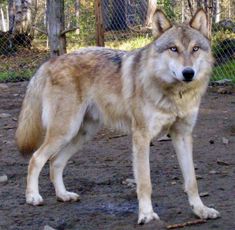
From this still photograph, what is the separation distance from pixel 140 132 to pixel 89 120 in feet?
2.95

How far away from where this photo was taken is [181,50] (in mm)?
3762

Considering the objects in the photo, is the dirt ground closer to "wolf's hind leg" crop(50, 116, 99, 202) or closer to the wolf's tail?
"wolf's hind leg" crop(50, 116, 99, 202)

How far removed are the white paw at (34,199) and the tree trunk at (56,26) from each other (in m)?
3.90

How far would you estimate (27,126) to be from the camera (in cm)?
480

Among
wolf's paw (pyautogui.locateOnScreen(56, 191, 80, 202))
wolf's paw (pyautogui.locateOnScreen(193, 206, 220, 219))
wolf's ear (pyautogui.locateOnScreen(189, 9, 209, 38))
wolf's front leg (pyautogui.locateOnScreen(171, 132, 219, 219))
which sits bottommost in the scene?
wolf's paw (pyautogui.locateOnScreen(56, 191, 80, 202))

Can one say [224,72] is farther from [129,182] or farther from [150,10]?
[129,182]

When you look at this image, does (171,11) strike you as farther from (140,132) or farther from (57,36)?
(140,132)

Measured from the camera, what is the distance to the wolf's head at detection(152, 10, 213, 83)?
371 centimetres

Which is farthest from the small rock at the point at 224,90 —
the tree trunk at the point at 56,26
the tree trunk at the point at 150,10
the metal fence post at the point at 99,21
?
the tree trunk at the point at 150,10

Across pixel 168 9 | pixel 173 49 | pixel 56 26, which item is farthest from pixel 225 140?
pixel 168 9

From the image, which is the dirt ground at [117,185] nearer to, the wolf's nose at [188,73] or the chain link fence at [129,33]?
the wolf's nose at [188,73]

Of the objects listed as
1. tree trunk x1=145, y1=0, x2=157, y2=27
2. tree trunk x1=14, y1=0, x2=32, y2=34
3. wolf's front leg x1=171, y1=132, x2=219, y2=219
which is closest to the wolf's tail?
wolf's front leg x1=171, y1=132, x2=219, y2=219

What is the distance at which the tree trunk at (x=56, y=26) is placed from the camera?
309 inches

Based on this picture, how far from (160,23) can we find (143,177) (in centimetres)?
116
